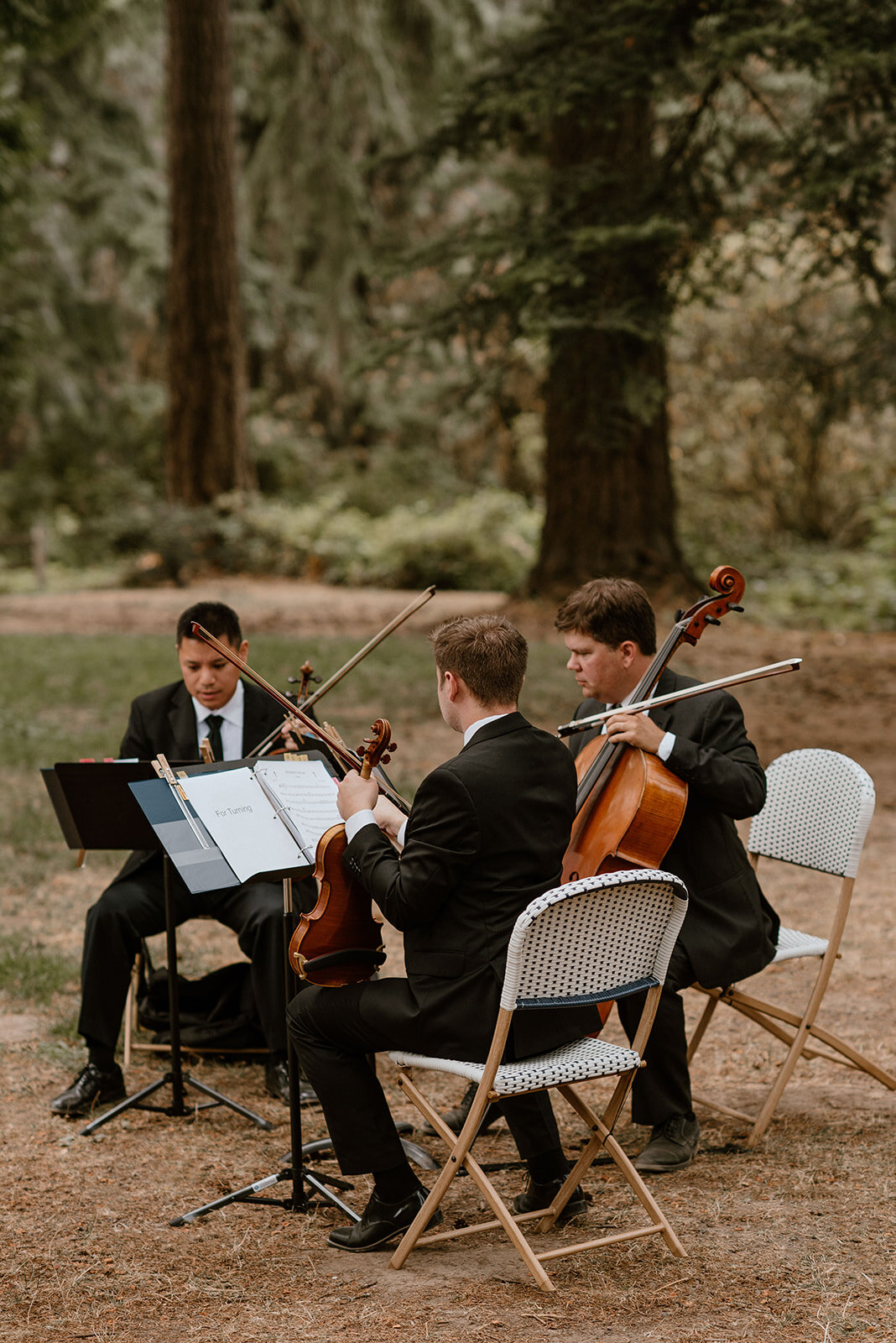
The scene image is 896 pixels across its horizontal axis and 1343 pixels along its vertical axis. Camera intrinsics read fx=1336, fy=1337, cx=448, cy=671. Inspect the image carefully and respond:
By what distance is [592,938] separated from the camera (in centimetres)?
309

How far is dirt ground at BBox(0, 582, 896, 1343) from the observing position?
9.94 ft

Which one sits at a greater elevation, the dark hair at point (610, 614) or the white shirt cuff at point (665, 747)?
the dark hair at point (610, 614)

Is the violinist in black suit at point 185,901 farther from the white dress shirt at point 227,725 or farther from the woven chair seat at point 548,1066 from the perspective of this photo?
the woven chair seat at point 548,1066

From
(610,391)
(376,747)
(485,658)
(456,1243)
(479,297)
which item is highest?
(479,297)

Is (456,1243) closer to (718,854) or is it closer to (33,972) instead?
(718,854)

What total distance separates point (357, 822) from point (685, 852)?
A: 123 centimetres

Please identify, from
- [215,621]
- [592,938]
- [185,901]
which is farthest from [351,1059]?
[215,621]

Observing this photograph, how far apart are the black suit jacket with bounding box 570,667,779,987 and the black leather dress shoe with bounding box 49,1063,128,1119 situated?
1975 mm

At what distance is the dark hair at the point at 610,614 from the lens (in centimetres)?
394

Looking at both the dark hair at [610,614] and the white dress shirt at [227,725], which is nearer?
the dark hair at [610,614]

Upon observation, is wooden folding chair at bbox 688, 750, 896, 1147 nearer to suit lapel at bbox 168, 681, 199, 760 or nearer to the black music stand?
the black music stand

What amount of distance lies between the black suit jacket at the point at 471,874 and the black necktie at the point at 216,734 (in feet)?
5.66

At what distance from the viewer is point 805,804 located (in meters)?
4.47

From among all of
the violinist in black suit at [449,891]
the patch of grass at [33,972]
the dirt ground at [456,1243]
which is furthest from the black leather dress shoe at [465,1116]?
the patch of grass at [33,972]
